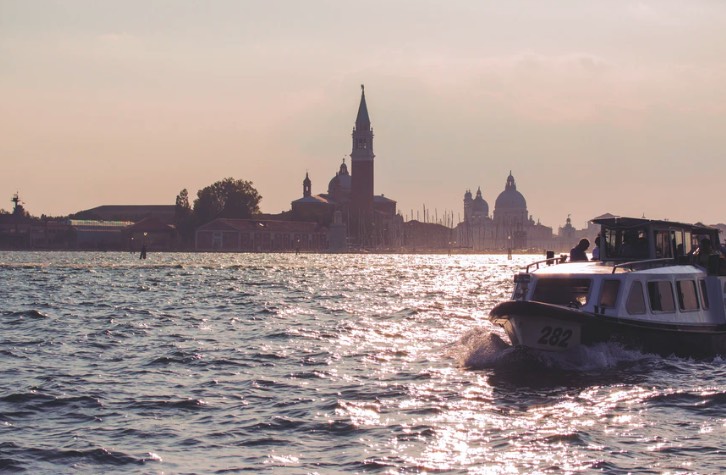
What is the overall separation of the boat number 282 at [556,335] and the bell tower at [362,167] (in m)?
172

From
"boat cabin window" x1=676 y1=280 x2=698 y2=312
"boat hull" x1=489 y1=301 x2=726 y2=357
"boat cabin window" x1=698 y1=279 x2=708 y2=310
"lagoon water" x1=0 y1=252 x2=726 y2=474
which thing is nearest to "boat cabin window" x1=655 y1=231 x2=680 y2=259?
"boat cabin window" x1=698 y1=279 x2=708 y2=310

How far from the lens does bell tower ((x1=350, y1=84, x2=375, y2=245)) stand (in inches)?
7539

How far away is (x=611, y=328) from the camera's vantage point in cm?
1998

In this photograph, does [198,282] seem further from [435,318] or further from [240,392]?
[240,392]

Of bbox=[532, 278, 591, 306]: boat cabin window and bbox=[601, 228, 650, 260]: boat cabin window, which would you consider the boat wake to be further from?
bbox=[601, 228, 650, 260]: boat cabin window

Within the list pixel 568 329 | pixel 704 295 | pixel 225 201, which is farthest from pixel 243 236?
pixel 568 329

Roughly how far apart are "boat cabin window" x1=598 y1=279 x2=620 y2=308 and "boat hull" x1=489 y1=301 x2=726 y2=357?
21.3 inches

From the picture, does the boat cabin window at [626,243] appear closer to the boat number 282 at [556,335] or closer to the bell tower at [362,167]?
the boat number 282 at [556,335]

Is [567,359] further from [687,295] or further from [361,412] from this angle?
[361,412]

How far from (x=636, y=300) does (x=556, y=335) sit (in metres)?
2.18

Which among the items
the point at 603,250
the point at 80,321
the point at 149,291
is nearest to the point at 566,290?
the point at 603,250

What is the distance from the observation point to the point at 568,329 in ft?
64.7

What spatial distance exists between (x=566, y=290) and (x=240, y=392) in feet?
24.2

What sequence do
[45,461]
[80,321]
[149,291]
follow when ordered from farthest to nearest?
1. [149,291]
2. [80,321]
3. [45,461]
